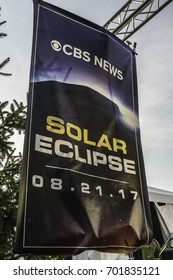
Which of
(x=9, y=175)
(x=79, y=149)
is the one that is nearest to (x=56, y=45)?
(x=79, y=149)

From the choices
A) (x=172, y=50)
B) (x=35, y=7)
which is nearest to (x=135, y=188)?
(x=35, y=7)

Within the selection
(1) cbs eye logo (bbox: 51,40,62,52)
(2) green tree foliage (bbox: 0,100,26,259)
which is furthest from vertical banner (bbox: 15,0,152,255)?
(2) green tree foliage (bbox: 0,100,26,259)

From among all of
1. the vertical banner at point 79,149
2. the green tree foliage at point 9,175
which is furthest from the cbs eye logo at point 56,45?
the green tree foliage at point 9,175

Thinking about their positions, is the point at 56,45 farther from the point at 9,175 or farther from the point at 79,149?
the point at 9,175

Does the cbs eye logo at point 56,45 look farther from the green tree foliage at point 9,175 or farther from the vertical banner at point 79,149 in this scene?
the green tree foliage at point 9,175

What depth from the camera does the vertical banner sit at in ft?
5.89

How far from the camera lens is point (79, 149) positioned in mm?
2098

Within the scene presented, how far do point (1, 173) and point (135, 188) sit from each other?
1.21 meters

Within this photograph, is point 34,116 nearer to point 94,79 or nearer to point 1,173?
point 94,79

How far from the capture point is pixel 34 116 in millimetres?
1911

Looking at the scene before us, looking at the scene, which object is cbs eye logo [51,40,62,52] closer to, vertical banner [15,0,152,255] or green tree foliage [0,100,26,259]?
vertical banner [15,0,152,255]

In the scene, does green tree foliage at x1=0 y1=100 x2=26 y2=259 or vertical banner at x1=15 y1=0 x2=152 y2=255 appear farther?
green tree foliage at x1=0 y1=100 x2=26 y2=259

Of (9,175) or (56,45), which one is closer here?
(56,45)

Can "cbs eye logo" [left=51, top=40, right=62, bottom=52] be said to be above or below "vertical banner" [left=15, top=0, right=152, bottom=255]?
above
